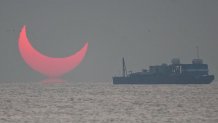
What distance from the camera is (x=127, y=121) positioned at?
243 ft

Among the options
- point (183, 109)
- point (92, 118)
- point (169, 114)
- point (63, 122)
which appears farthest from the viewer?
point (183, 109)

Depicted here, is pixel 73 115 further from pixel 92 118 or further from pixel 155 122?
pixel 155 122

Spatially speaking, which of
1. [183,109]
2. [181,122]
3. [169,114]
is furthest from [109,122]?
[183,109]

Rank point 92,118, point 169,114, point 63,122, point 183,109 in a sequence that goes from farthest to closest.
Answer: point 183,109, point 169,114, point 92,118, point 63,122

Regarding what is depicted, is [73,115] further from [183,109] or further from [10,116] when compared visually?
[183,109]

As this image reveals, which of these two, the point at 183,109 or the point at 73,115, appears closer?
the point at 73,115

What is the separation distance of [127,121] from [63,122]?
7.34m

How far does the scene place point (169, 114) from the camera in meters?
84.2

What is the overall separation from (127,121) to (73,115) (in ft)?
36.4

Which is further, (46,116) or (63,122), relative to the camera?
(46,116)

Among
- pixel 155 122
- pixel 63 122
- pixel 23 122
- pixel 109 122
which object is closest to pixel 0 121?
pixel 23 122

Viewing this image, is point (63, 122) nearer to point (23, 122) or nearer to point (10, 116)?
point (23, 122)

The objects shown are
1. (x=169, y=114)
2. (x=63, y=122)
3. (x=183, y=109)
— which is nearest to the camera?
(x=63, y=122)

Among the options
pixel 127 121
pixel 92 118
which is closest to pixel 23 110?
pixel 92 118
